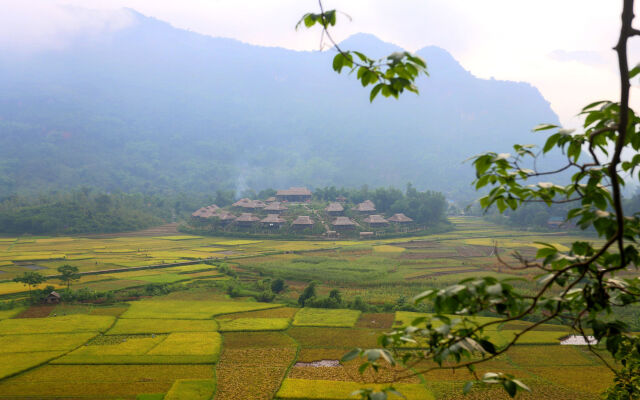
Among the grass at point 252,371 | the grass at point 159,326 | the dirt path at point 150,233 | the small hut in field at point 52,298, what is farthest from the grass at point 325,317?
the dirt path at point 150,233

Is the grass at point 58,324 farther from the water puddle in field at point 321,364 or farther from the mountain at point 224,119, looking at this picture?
the mountain at point 224,119

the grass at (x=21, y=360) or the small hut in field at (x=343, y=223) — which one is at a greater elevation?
the small hut in field at (x=343, y=223)

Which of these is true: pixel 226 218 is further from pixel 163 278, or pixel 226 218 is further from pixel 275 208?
pixel 163 278

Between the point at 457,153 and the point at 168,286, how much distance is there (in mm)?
109265

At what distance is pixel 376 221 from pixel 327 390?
29277mm

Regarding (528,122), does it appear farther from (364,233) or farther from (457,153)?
(364,233)

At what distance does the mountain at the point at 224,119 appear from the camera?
88.4m

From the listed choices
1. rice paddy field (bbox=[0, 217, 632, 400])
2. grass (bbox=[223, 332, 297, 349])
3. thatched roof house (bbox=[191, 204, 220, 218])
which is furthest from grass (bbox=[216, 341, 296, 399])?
thatched roof house (bbox=[191, 204, 220, 218])

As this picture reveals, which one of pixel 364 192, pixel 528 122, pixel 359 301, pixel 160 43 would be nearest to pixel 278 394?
pixel 359 301

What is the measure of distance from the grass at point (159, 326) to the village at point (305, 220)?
71.4 ft

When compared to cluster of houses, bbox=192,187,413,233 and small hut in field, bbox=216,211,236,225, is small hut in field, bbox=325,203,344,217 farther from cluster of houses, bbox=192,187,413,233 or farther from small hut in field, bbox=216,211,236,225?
small hut in field, bbox=216,211,236,225

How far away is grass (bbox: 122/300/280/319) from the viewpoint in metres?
14.8

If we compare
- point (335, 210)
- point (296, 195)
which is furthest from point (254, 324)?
point (296, 195)

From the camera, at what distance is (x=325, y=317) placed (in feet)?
48.3
